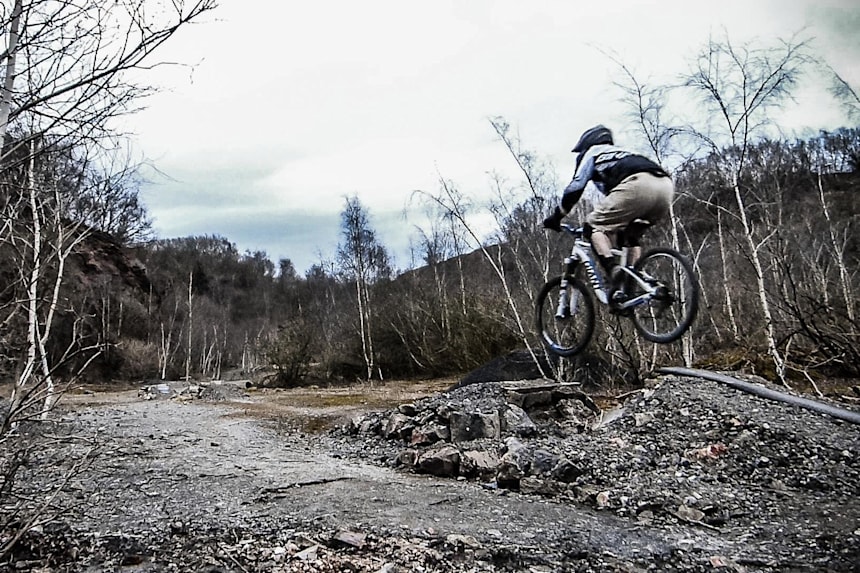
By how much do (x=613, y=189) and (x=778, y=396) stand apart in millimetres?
7579

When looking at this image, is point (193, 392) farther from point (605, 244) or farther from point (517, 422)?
point (605, 244)

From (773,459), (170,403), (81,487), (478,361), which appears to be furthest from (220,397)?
(773,459)

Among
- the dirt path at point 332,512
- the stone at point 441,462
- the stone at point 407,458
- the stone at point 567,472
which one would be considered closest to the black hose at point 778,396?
the stone at point 567,472

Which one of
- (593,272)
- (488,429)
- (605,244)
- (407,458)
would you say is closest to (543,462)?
(488,429)

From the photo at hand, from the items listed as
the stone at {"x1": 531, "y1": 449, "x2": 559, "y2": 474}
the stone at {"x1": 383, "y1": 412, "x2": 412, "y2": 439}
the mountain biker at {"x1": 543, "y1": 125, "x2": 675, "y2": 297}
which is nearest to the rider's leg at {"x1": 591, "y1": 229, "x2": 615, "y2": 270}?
the mountain biker at {"x1": 543, "y1": 125, "x2": 675, "y2": 297}

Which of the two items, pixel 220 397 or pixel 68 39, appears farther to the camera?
pixel 220 397

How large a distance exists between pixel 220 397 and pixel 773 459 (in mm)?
15850

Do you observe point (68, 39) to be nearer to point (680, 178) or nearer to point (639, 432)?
point (680, 178)

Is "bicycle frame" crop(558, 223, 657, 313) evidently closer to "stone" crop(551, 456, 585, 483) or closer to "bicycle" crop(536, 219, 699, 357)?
"bicycle" crop(536, 219, 699, 357)

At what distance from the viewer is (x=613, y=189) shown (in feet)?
6.37

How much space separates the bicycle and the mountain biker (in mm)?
38

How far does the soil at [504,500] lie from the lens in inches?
218

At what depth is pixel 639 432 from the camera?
26.6ft

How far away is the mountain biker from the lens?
1.89 m
